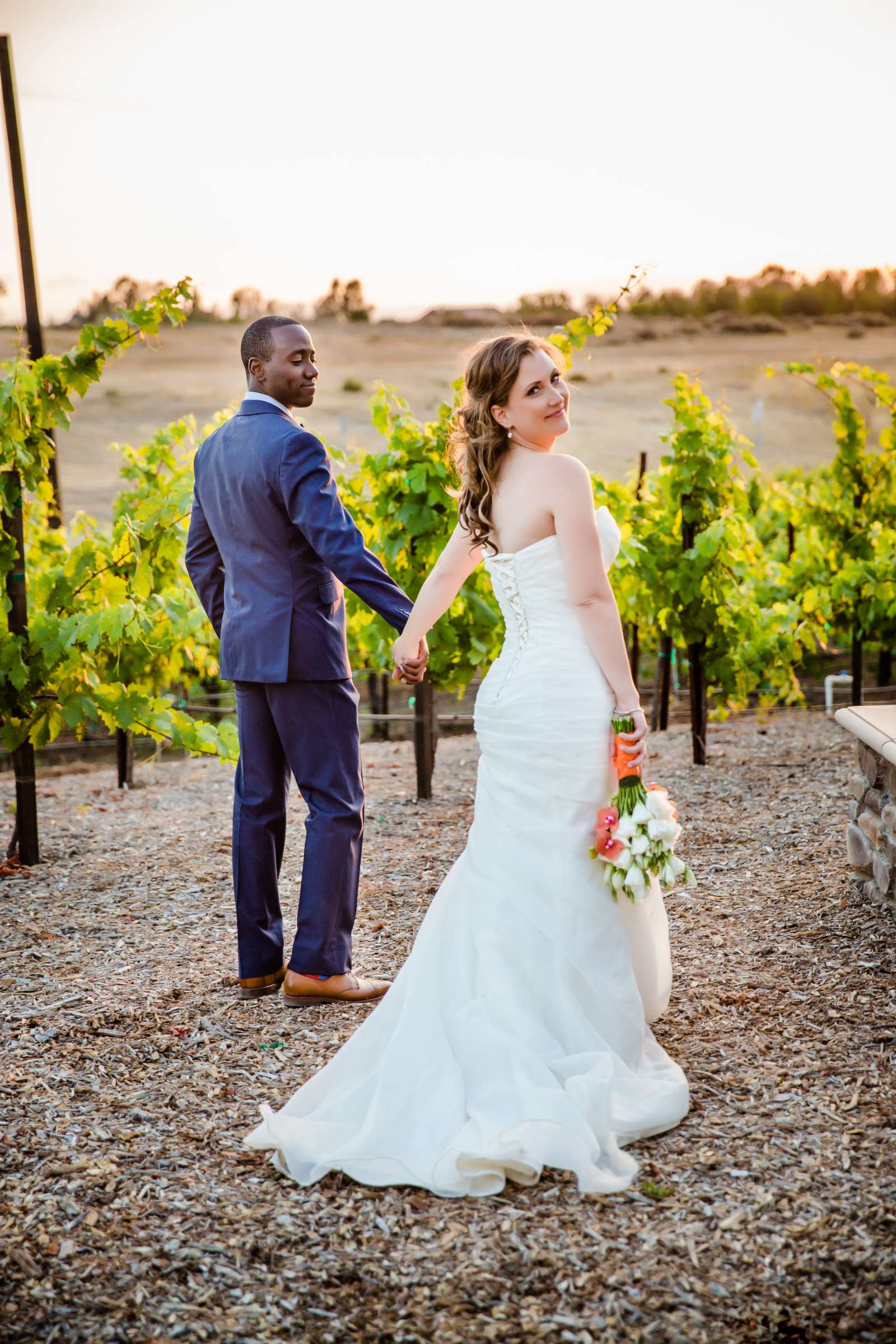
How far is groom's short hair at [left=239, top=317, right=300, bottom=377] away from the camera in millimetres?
3363

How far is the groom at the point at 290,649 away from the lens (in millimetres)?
3258

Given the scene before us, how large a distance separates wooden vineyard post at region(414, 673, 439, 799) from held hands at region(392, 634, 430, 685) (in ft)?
9.17

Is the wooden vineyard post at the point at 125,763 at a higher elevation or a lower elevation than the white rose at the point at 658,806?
lower

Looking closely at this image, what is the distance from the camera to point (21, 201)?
20.0ft

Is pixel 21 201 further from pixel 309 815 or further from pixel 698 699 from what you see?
pixel 698 699

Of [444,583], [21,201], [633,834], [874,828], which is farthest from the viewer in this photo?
[21,201]

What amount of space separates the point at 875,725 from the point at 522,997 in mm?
1768

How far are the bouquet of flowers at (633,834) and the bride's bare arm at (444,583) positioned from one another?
610 mm

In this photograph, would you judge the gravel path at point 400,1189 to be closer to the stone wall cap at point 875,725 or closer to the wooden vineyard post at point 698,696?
the stone wall cap at point 875,725

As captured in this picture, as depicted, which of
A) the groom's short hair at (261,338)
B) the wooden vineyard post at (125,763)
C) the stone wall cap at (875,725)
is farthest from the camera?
the wooden vineyard post at (125,763)

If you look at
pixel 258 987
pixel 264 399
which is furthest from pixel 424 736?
Answer: pixel 264 399

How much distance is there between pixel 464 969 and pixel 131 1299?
39.8 inches

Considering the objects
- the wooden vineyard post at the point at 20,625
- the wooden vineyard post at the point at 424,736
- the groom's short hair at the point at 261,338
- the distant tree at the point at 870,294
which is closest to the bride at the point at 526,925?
the groom's short hair at the point at 261,338

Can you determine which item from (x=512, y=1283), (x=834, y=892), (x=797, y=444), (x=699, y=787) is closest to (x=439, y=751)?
(x=699, y=787)
